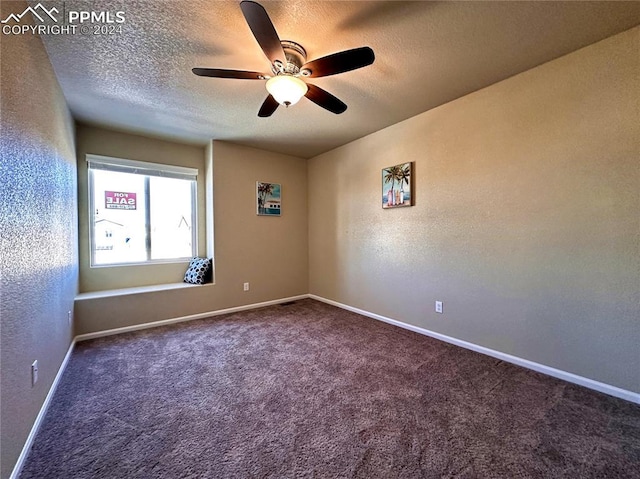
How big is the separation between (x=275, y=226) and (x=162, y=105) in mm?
2220

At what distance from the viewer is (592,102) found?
1893mm

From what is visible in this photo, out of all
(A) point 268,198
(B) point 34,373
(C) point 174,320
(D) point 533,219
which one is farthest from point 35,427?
(D) point 533,219

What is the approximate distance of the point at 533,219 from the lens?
2.18m

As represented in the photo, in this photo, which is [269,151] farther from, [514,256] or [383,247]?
[514,256]

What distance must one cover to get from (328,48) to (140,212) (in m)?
3.26

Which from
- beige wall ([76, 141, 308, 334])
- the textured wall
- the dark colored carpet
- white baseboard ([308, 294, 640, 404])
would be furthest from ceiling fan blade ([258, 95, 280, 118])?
white baseboard ([308, 294, 640, 404])

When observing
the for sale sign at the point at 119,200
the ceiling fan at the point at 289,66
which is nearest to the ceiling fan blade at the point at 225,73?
the ceiling fan at the point at 289,66

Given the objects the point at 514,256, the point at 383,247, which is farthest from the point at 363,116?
the point at 514,256

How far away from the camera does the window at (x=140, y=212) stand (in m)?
3.35

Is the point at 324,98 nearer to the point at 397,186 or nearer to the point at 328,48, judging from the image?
the point at 328,48

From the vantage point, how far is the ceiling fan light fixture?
178cm

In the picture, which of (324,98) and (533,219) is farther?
(533,219)

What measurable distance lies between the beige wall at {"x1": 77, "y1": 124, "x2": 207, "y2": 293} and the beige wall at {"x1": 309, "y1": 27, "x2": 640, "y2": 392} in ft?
9.13

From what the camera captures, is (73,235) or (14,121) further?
(73,235)
